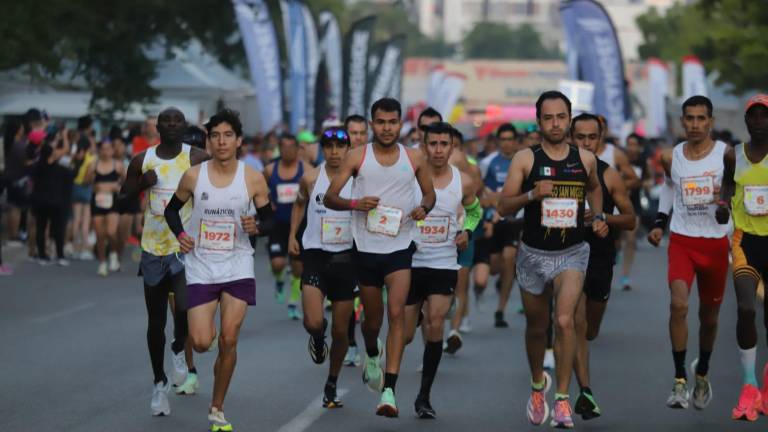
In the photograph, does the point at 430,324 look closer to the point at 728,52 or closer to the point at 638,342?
the point at 638,342

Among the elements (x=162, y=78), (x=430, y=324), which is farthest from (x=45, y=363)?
(x=162, y=78)

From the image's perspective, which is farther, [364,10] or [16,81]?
[364,10]

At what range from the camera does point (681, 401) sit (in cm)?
1078

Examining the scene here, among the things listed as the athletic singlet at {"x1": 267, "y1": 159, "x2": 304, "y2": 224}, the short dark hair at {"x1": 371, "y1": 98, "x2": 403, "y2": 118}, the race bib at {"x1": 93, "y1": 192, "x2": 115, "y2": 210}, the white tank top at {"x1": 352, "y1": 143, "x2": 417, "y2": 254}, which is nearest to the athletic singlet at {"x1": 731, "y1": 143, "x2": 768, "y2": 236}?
the white tank top at {"x1": 352, "y1": 143, "x2": 417, "y2": 254}

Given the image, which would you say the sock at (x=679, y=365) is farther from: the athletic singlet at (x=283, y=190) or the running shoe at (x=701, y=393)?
the athletic singlet at (x=283, y=190)

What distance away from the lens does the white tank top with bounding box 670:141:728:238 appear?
10969 mm

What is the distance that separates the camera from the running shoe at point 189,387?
11562mm

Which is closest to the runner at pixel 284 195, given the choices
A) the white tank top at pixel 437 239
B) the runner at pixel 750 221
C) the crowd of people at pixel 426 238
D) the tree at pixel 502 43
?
the crowd of people at pixel 426 238

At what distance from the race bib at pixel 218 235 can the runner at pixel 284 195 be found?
22.6 feet

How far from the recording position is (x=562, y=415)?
9.86m

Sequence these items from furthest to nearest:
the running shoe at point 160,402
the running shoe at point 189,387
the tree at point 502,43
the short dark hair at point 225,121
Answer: the tree at point 502,43 < the running shoe at point 189,387 < the running shoe at point 160,402 < the short dark hair at point 225,121

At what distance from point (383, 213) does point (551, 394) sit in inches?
98.0

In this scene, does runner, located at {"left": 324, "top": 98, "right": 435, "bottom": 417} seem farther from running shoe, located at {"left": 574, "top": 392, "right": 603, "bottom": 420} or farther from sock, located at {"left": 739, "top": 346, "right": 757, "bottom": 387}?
sock, located at {"left": 739, "top": 346, "right": 757, "bottom": 387}

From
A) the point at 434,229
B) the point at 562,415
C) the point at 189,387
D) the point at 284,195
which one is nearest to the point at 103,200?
the point at 284,195
